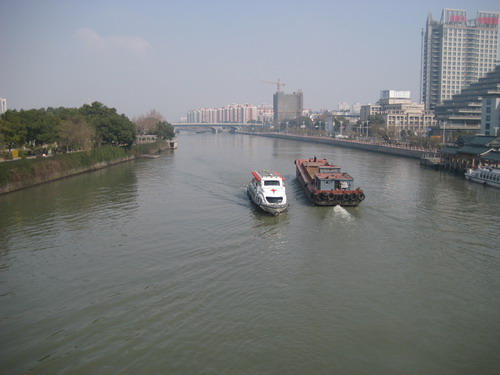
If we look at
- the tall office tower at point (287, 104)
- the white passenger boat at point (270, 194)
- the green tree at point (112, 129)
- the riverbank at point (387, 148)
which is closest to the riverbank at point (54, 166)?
the green tree at point (112, 129)

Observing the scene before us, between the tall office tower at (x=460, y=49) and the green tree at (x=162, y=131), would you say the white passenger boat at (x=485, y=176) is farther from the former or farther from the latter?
the tall office tower at (x=460, y=49)

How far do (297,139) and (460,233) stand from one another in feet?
221

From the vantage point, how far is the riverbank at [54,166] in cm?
2050

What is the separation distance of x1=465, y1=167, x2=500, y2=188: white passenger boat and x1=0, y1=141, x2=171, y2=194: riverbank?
23.1 meters

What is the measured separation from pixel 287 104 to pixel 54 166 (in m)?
144

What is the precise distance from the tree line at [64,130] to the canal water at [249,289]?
959cm

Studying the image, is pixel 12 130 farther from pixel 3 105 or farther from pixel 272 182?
pixel 3 105

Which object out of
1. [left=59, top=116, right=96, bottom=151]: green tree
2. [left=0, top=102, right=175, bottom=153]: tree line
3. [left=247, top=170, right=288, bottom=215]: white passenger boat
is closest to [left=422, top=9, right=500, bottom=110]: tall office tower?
[left=0, top=102, right=175, bottom=153]: tree line

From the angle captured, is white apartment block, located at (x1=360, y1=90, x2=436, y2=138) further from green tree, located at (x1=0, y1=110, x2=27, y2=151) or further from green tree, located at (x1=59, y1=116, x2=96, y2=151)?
green tree, located at (x1=0, y1=110, x2=27, y2=151)

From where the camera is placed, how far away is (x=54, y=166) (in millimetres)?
24484

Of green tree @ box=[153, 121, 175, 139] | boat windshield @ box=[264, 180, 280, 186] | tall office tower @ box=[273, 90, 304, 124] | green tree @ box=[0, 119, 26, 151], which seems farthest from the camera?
tall office tower @ box=[273, 90, 304, 124]

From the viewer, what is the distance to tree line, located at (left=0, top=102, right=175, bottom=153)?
24.6 metres

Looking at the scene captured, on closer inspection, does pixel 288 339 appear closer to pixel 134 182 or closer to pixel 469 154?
pixel 134 182

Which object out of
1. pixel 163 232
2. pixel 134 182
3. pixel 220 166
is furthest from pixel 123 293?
pixel 220 166
